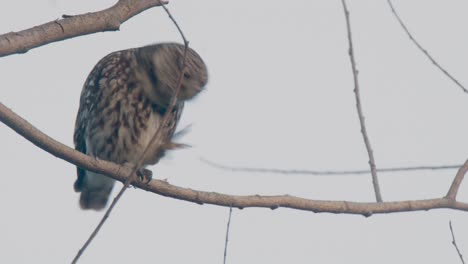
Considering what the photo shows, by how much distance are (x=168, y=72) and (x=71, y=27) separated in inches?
75.4

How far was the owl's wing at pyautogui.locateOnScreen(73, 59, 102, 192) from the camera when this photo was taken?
730 centimetres

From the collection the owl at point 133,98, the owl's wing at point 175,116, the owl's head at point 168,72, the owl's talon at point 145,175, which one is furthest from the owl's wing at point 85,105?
the owl's talon at point 145,175

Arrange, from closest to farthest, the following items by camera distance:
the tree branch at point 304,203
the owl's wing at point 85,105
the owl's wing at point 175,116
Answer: the tree branch at point 304,203, the owl's wing at point 175,116, the owl's wing at point 85,105

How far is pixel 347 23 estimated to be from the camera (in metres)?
5.17

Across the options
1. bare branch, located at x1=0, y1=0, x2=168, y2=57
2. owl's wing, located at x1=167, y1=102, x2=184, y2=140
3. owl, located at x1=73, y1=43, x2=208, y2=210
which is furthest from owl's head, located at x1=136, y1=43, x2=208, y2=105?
bare branch, located at x1=0, y1=0, x2=168, y2=57

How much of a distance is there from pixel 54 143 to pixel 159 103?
2.51 m

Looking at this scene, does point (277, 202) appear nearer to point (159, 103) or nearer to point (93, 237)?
point (93, 237)

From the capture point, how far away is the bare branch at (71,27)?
459cm

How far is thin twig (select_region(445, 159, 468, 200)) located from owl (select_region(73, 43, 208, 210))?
2.51 metres

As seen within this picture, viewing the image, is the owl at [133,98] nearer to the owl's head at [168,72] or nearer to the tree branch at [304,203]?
the owl's head at [168,72]

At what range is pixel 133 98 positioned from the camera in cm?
706

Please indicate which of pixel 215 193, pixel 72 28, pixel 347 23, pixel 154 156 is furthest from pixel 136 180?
pixel 347 23

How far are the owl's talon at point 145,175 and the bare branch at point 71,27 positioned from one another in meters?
1.09

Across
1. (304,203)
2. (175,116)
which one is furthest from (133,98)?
(304,203)
